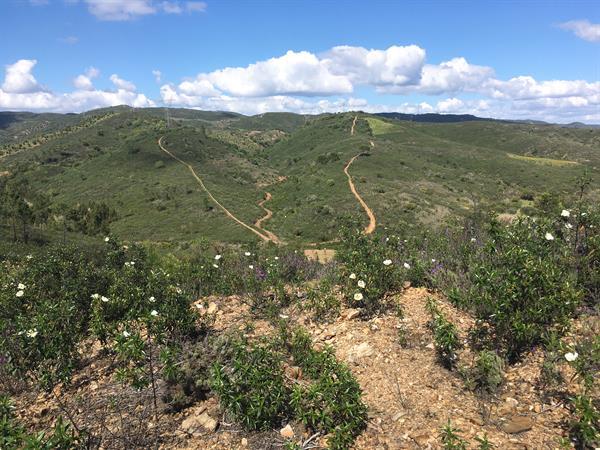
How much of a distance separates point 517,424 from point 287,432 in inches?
103

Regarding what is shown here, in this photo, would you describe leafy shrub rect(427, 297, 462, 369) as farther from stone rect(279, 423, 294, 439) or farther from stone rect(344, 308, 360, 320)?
stone rect(279, 423, 294, 439)

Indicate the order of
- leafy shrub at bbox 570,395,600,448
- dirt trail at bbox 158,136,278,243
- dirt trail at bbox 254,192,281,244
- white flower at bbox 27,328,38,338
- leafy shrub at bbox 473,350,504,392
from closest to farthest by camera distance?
leafy shrub at bbox 570,395,600,448, leafy shrub at bbox 473,350,504,392, white flower at bbox 27,328,38,338, dirt trail at bbox 254,192,281,244, dirt trail at bbox 158,136,278,243

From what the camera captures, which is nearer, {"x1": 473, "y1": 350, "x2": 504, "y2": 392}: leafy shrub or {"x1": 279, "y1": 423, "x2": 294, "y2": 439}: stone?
{"x1": 279, "y1": 423, "x2": 294, "y2": 439}: stone

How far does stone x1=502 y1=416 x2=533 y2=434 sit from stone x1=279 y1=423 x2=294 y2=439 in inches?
94.2

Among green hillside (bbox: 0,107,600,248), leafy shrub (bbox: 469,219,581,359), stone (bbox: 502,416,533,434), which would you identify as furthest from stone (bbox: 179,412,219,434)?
A: green hillside (bbox: 0,107,600,248)

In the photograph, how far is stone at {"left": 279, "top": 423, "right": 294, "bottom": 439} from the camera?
4698 millimetres

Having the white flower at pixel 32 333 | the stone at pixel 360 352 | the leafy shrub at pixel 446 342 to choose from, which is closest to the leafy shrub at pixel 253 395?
the stone at pixel 360 352

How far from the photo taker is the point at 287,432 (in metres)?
4.72

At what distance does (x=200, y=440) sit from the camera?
4.83m

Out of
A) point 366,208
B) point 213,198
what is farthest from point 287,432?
point 213,198

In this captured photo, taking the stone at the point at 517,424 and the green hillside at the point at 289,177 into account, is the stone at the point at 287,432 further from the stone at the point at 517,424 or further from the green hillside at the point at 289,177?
the green hillside at the point at 289,177

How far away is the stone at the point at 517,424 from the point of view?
4.46 metres

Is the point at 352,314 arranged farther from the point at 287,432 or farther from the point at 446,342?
the point at 287,432

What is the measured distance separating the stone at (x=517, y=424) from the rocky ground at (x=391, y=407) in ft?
0.03
